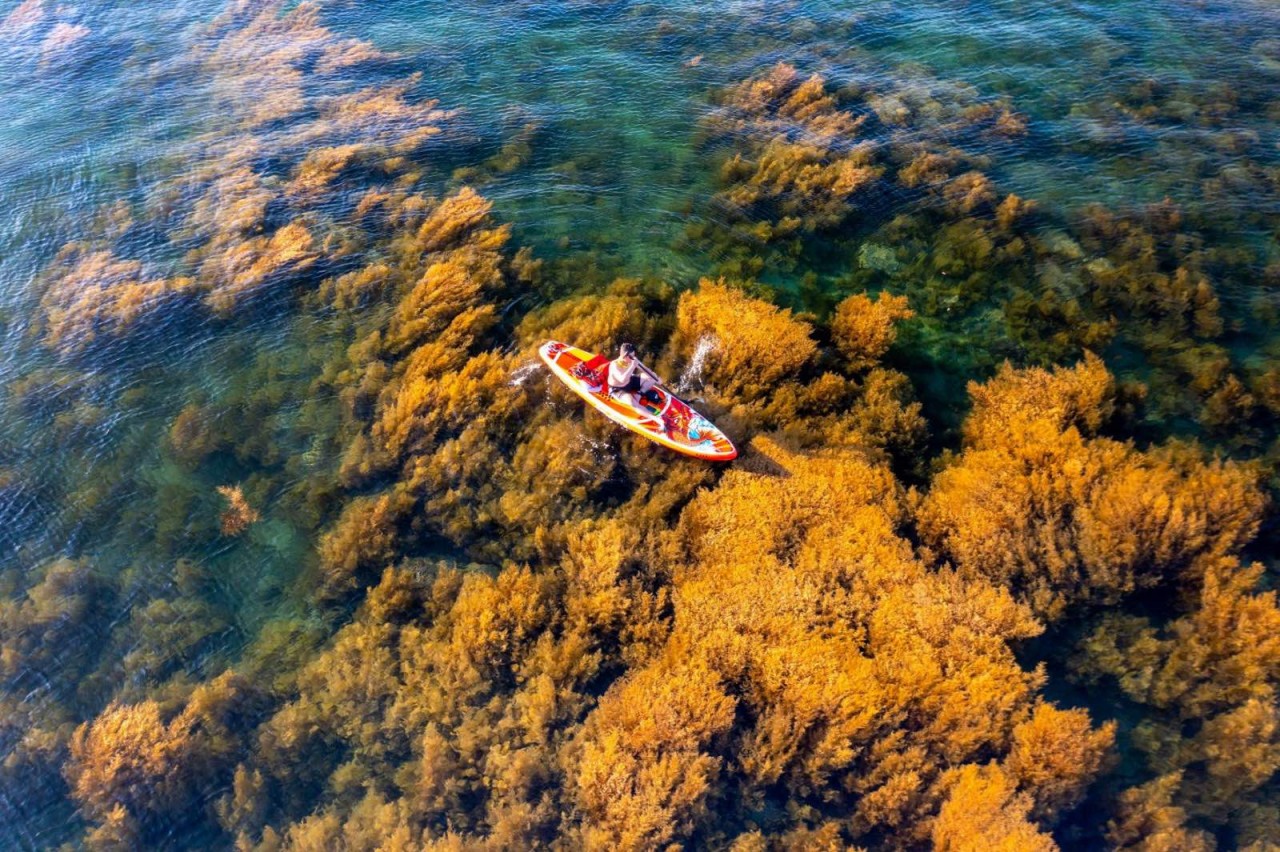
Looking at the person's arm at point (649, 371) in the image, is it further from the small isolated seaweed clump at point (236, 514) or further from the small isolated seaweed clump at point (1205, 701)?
Answer: the small isolated seaweed clump at point (1205, 701)

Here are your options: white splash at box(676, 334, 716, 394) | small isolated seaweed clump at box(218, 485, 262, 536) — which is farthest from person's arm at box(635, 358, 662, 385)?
small isolated seaweed clump at box(218, 485, 262, 536)

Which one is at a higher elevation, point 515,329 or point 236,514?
point 515,329

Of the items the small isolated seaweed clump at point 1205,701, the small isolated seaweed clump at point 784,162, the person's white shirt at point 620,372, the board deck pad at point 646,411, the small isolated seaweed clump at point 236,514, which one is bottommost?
the small isolated seaweed clump at point 1205,701

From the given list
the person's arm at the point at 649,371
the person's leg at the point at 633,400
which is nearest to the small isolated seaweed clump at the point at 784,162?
the person's arm at the point at 649,371

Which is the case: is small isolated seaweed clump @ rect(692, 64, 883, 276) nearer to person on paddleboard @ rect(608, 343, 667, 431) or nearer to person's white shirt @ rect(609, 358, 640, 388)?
person on paddleboard @ rect(608, 343, 667, 431)

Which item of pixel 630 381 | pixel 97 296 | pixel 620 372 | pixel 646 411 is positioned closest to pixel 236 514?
pixel 97 296

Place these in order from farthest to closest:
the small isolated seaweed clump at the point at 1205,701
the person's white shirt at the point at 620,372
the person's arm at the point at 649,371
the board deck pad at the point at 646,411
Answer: the person's arm at the point at 649,371 → the person's white shirt at the point at 620,372 → the board deck pad at the point at 646,411 → the small isolated seaweed clump at the point at 1205,701

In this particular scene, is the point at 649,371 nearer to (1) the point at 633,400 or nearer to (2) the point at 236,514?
(1) the point at 633,400
